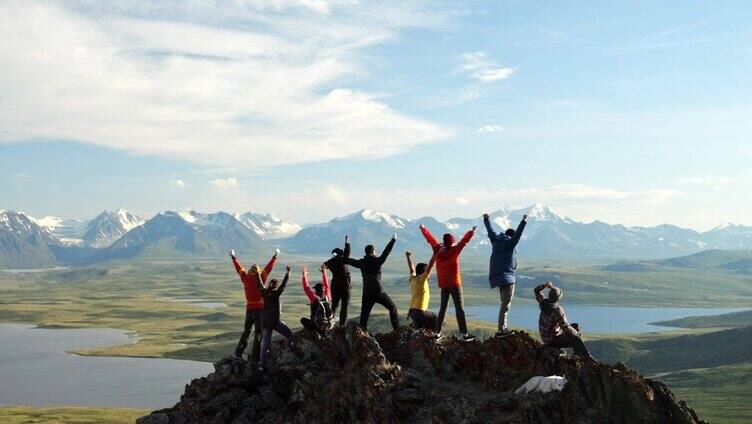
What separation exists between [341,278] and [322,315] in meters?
1.90

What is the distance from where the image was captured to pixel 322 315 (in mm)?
30719

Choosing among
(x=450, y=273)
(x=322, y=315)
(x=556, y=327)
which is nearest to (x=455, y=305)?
(x=450, y=273)

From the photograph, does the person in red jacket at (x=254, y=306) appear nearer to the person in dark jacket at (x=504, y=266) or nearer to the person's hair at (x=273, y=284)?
the person's hair at (x=273, y=284)

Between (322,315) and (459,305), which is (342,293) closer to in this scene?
(322,315)

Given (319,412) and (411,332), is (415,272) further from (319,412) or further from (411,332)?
(319,412)

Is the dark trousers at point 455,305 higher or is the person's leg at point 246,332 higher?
the dark trousers at point 455,305

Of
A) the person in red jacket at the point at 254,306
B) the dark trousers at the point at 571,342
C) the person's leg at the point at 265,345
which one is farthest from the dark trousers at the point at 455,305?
the person in red jacket at the point at 254,306

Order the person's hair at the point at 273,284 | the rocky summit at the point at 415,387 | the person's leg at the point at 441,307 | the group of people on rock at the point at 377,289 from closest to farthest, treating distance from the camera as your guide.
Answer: the rocky summit at the point at 415,387, the group of people on rock at the point at 377,289, the person's hair at the point at 273,284, the person's leg at the point at 441,307

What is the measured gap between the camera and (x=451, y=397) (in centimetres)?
2447

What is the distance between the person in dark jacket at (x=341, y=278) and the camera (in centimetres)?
3003

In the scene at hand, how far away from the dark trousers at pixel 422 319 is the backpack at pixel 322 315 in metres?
Answer: 3.74

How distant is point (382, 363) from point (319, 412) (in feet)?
10.2

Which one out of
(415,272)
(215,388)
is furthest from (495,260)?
(215,388)

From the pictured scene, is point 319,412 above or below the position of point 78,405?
above
